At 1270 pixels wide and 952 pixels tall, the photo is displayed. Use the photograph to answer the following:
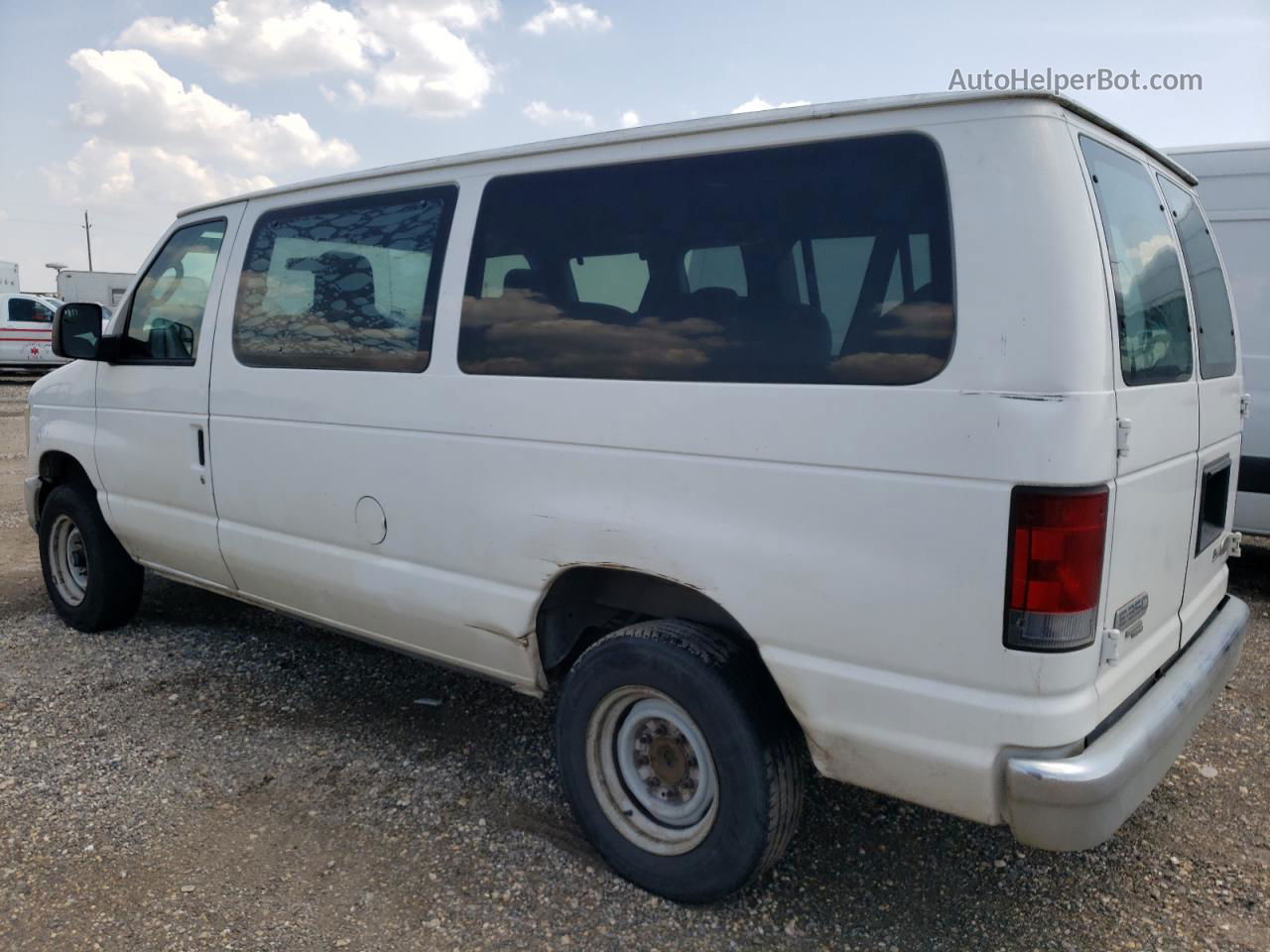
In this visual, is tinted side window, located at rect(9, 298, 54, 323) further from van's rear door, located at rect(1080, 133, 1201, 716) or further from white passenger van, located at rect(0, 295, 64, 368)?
van's rear door, located at rect(1080, 133, 1201, 716)

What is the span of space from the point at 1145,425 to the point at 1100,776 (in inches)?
32.6

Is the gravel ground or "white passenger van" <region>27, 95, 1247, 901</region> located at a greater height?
"white passenger van" <region>27, 95, 1247, 901</region>

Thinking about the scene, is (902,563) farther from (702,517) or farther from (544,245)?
(544,245)

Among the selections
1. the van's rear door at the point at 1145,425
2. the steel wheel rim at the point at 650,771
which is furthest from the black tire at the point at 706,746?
the van's rear door at the point at 1145,425

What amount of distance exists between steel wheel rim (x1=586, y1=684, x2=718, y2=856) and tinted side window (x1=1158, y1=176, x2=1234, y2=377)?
1861 millimetres

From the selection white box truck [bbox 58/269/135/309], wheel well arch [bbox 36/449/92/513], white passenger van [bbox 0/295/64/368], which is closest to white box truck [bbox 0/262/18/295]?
white passenger van [bbox 0/295/64/368]

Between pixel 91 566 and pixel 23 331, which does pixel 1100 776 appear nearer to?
pixel 91 566

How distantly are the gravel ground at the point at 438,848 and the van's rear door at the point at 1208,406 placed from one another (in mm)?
797

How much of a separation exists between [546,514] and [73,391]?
3.20 meters

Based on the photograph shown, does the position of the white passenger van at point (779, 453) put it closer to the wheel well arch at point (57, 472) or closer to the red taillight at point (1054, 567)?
the red taillight at point (1054, 567)

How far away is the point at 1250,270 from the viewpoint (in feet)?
19.0

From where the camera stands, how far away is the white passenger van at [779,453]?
2189 mm

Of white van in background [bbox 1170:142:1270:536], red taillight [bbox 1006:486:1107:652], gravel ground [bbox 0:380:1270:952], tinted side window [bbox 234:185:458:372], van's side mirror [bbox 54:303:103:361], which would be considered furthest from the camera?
white van in background [bbox 1170:142:1270:536]

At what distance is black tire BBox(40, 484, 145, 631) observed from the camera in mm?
4895
